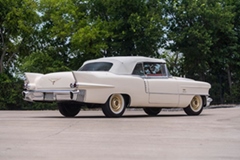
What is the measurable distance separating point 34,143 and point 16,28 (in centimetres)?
3045

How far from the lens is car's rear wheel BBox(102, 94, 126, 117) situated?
15648 millimetres

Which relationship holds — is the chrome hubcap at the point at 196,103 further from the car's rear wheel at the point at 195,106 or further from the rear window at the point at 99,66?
the rear window at the point at 99,66

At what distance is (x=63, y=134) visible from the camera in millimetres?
10305

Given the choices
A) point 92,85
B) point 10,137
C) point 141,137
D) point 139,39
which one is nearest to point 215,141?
point 141,137

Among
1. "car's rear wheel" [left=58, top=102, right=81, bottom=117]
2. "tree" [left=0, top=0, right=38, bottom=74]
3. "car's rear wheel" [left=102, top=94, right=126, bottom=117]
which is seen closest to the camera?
"car's rear wheel" [left=102, top=94, right=126, bottom=117]

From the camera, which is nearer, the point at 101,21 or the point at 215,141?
the point at 215,141

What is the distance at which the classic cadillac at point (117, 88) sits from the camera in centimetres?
1516

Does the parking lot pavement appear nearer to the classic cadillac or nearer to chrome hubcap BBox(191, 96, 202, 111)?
the classic cadillac

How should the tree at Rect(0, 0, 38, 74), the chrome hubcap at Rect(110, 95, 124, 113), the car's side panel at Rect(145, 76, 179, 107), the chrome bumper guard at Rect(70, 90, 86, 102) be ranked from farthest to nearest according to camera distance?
the tree at Rect(0, 0, 38, 74), the car's side panel at Rect(145, 76, 179, 107), the chrome hubcap at Rect(110, 95, 124, 113), the chrome bumper guard at Rect(70, 90, 86, 102)

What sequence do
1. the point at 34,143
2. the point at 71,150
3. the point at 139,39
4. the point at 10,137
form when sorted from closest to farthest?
the point at 71,150 < the point at 34,143 < the point at 10,137 < the point at 139,39

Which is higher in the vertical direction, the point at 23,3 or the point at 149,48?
the point at 23,3

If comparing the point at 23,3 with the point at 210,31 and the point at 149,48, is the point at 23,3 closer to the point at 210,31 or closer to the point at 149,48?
the point at 149,48

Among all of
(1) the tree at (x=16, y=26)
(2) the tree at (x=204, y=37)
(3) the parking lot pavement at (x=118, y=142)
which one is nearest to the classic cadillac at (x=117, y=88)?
(3) the parking lot pavement at (x=118, y=142)

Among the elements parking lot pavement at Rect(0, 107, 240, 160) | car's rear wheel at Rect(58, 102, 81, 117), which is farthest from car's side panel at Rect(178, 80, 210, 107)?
parking lot pavement at Rect(0, 107, 240, 160)
